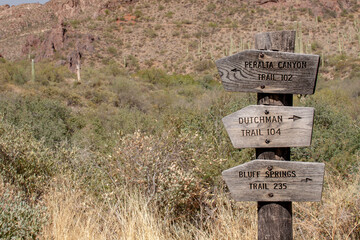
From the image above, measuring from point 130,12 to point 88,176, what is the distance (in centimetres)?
4514

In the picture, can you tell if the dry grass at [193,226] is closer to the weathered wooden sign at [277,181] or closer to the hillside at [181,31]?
the weathered wooden sign at [277,181]

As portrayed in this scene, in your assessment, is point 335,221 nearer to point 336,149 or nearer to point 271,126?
point 271,126

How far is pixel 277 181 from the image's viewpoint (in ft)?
8.55

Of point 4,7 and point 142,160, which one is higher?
point 4,7

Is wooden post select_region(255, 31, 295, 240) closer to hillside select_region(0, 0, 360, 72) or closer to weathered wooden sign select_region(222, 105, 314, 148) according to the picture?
weathered wooden sign select_region(222, 105, 314, 148)

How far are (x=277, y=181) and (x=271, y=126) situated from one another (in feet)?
1.30

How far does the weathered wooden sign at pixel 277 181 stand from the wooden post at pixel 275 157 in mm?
88

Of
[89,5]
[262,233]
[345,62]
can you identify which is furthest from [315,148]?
[89,5]

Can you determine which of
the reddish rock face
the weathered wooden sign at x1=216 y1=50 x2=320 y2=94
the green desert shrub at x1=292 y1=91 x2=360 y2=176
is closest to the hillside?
the green desert shrub at x1=292 y1=91 x2=360 y2=176

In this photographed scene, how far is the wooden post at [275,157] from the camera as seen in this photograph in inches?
103

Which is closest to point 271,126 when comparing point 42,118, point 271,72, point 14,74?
point 271,72

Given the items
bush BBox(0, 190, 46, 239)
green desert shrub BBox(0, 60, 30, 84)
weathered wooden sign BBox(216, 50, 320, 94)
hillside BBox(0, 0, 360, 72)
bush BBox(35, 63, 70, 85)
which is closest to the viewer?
weathered wooden sign BBox(216, 50, 320, 94)

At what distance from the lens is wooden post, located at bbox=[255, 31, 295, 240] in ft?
8.58

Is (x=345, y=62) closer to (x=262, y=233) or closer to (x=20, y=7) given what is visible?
(x=262, y=233)
